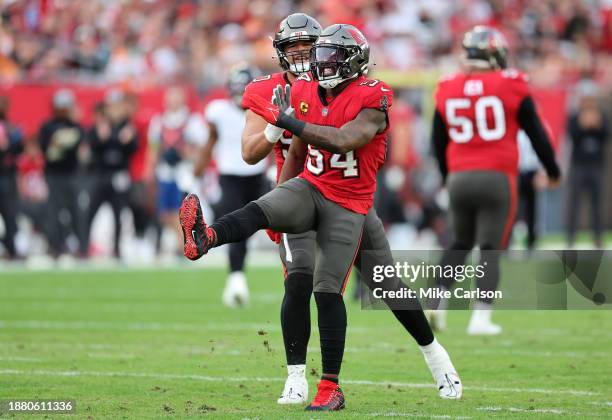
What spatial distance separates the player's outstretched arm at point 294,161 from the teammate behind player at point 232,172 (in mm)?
3965

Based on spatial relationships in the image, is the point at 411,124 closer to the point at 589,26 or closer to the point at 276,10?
the point at 276,10

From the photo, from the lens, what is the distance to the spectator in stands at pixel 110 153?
1490 cm

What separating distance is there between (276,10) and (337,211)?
1444cm

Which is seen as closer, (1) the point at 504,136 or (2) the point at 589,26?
(1) the point at 504,136

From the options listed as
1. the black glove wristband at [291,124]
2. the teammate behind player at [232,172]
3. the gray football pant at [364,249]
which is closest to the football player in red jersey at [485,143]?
the teammate behind player at [232,172]

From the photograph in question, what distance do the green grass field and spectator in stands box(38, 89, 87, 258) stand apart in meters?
3.72

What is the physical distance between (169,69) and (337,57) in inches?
490

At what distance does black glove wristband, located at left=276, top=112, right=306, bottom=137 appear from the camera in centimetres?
526

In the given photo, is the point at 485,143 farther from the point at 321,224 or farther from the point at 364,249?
the point at 321,224

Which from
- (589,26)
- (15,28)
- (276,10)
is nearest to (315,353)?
(15,28)

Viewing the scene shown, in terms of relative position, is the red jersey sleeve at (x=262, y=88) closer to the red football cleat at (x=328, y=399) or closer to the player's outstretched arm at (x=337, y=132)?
the player's outstretched arm at (x=337, y=132)

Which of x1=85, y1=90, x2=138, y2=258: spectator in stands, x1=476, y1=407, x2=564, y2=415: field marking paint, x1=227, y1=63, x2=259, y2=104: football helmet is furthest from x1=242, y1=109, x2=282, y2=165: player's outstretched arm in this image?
x1=85, y1=90, x2=138, y2=258: spectator in stands

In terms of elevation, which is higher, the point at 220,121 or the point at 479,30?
the point at 479,30

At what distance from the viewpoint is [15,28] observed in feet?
54.6
